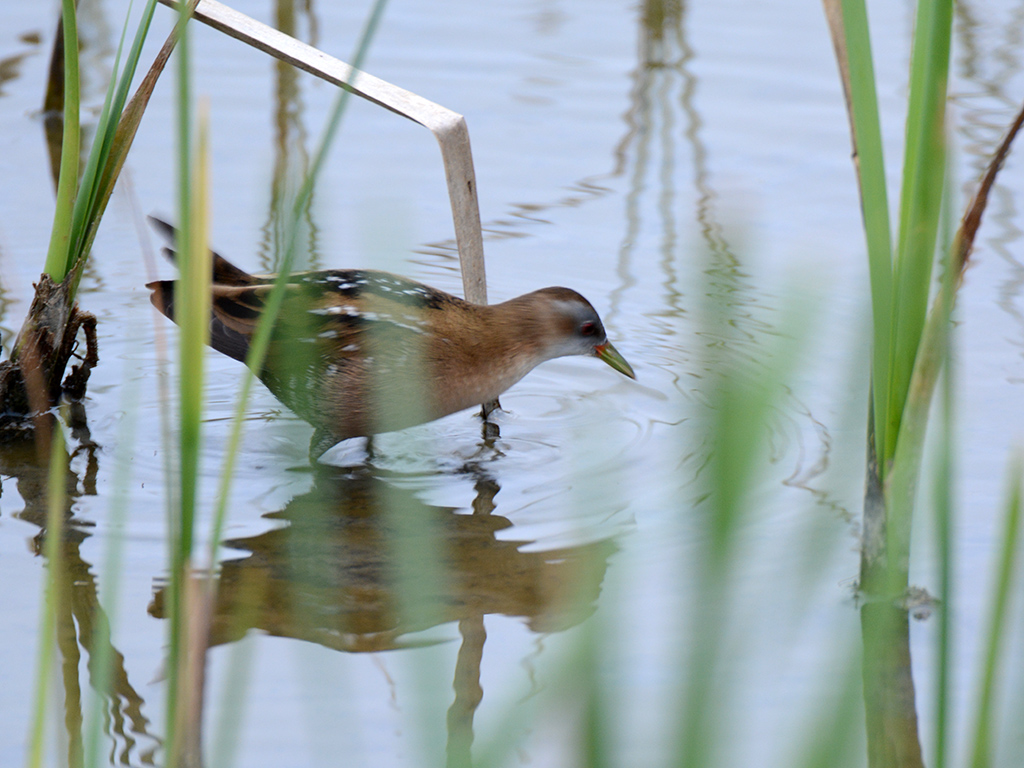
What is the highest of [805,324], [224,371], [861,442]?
[805,324]

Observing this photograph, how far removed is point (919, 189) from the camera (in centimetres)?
232

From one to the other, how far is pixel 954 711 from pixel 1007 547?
183 cm

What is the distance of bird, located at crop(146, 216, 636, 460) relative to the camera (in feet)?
12.3

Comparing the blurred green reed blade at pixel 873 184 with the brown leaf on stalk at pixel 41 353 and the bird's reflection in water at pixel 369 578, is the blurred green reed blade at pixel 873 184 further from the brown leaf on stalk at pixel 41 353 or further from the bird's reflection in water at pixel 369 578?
the brown leaf on stalk at pixel 41 353

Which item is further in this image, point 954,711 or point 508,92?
point 508,92

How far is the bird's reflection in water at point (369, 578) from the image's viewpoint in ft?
10.00

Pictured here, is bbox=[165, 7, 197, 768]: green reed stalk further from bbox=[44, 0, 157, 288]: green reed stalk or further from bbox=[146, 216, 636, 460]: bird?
bbox=[146, 216, 636, 460]: bird

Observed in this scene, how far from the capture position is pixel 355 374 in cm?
379

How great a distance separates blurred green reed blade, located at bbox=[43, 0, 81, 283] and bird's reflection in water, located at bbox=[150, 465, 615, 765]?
100 cm

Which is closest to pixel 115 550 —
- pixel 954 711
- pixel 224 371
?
pixel 954 711

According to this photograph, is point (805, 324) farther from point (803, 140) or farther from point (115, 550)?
point (803, 140)

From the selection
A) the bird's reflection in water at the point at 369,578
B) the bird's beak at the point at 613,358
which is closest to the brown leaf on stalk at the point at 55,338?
the bird's reflection in water at the point at 369,578

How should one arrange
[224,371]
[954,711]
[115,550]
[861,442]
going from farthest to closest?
[224,371]
[954,711]
[115,550]
[861,442]

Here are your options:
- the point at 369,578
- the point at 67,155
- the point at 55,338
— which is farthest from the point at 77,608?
the point at 67,155
